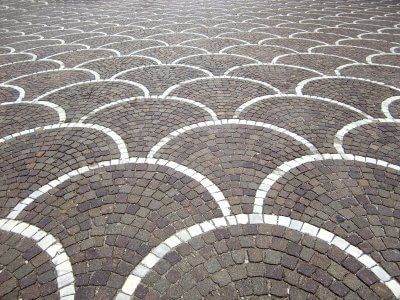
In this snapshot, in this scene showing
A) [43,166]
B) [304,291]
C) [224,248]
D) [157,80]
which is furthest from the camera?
[157,80]

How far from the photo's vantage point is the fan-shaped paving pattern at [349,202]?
13.1ft

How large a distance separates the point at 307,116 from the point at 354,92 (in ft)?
6.81

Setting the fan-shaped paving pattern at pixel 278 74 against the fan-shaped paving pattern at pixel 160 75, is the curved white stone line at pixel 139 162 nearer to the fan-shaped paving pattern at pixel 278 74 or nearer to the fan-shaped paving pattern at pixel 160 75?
the fan-shaped paving pattern at pixel 160 75

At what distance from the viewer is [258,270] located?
3.67 metres

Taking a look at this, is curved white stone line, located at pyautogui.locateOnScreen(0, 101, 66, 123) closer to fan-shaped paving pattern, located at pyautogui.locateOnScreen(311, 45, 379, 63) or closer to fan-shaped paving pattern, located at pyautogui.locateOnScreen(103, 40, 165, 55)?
fan-shaped paving pattern, located at pyautogui.locateOnScreen(103, 40, 165, 55)

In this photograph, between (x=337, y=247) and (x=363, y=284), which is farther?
(x=337, y=247)

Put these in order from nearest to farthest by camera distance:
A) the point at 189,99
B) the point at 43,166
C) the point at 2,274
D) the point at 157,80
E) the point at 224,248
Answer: the point at 2,274
the point at 224,248
the point at 43,166
the point at 189,99
the point at 157,80

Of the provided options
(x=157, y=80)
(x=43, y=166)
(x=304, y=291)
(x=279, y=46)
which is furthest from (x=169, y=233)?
(x=279, y=46)

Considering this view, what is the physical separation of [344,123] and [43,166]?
19.9 feet

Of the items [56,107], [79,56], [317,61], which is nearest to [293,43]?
[317,61]

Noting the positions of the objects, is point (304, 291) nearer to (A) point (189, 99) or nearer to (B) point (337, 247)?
(B) point (337, 247)

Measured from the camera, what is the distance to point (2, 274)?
3668 millimetres

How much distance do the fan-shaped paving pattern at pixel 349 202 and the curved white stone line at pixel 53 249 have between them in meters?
2.76

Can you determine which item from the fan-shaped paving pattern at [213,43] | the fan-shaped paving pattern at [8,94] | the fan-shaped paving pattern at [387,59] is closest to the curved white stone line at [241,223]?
the fan-shaped paving pattern at [8,94]
